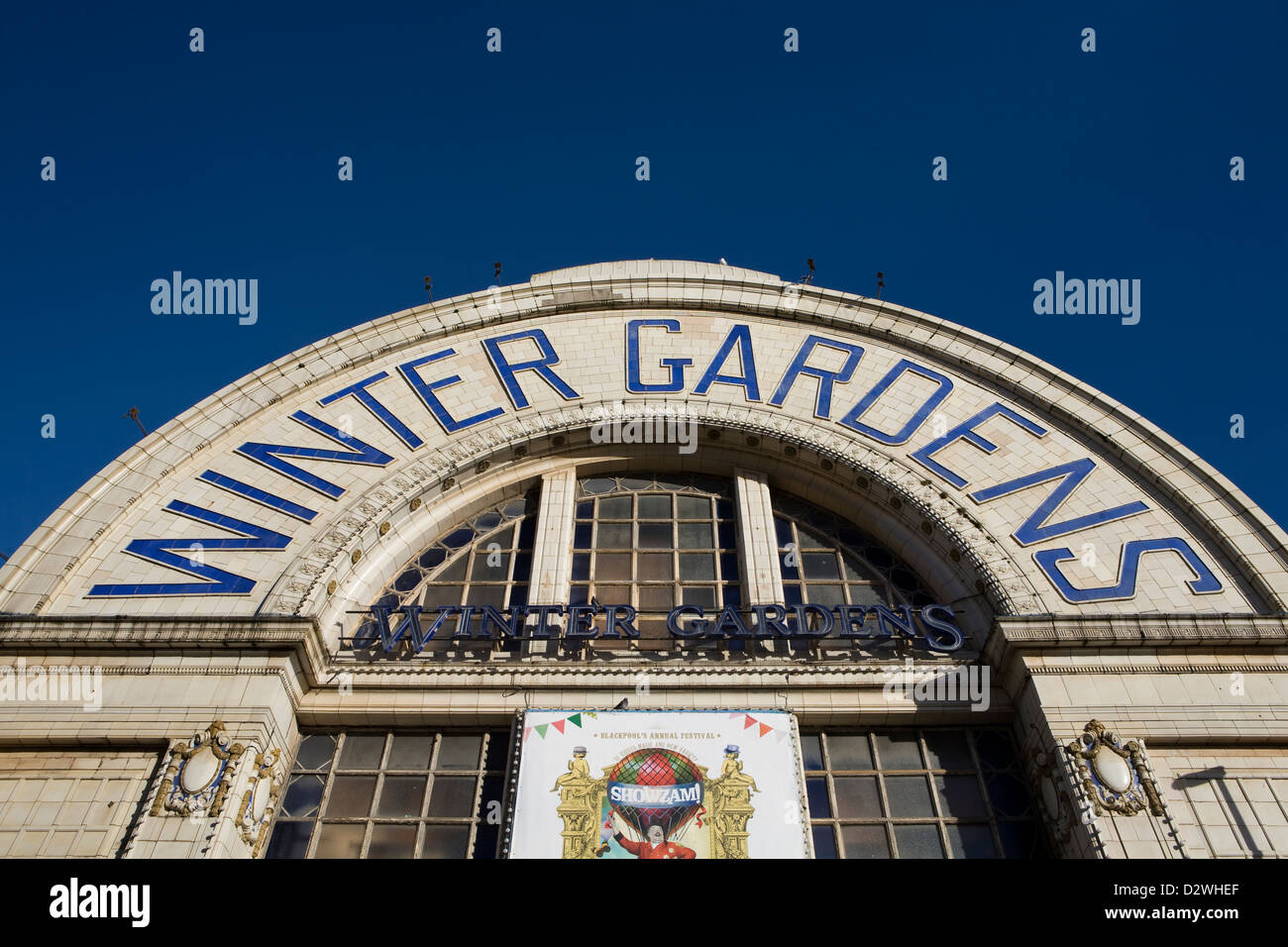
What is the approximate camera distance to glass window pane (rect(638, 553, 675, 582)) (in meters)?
22.2

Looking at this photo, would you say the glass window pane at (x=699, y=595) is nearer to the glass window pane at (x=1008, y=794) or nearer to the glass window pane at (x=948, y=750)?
the glass window pane at (x=948, y=750)

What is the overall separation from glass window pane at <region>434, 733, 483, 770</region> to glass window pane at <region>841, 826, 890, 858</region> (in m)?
6.45

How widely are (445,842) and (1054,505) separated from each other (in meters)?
13.6

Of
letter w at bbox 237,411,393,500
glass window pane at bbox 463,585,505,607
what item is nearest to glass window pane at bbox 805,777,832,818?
glass window pane at bbox 463,585,505,607

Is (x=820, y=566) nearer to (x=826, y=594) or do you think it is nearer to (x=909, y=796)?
(x=826, y=594)

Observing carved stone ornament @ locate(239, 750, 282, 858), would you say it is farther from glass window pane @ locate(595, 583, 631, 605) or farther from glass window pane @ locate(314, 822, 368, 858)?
glass window pane @ locate(595, 583, 631, 605)

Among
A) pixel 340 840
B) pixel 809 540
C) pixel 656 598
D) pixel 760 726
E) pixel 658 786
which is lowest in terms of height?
pixel 340 840

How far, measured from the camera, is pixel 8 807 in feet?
54.1

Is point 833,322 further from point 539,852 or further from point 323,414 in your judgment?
point 539,852

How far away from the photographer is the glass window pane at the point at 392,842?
17234mm

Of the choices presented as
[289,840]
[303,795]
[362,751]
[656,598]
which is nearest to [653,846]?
[362,751]

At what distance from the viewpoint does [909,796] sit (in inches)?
712
